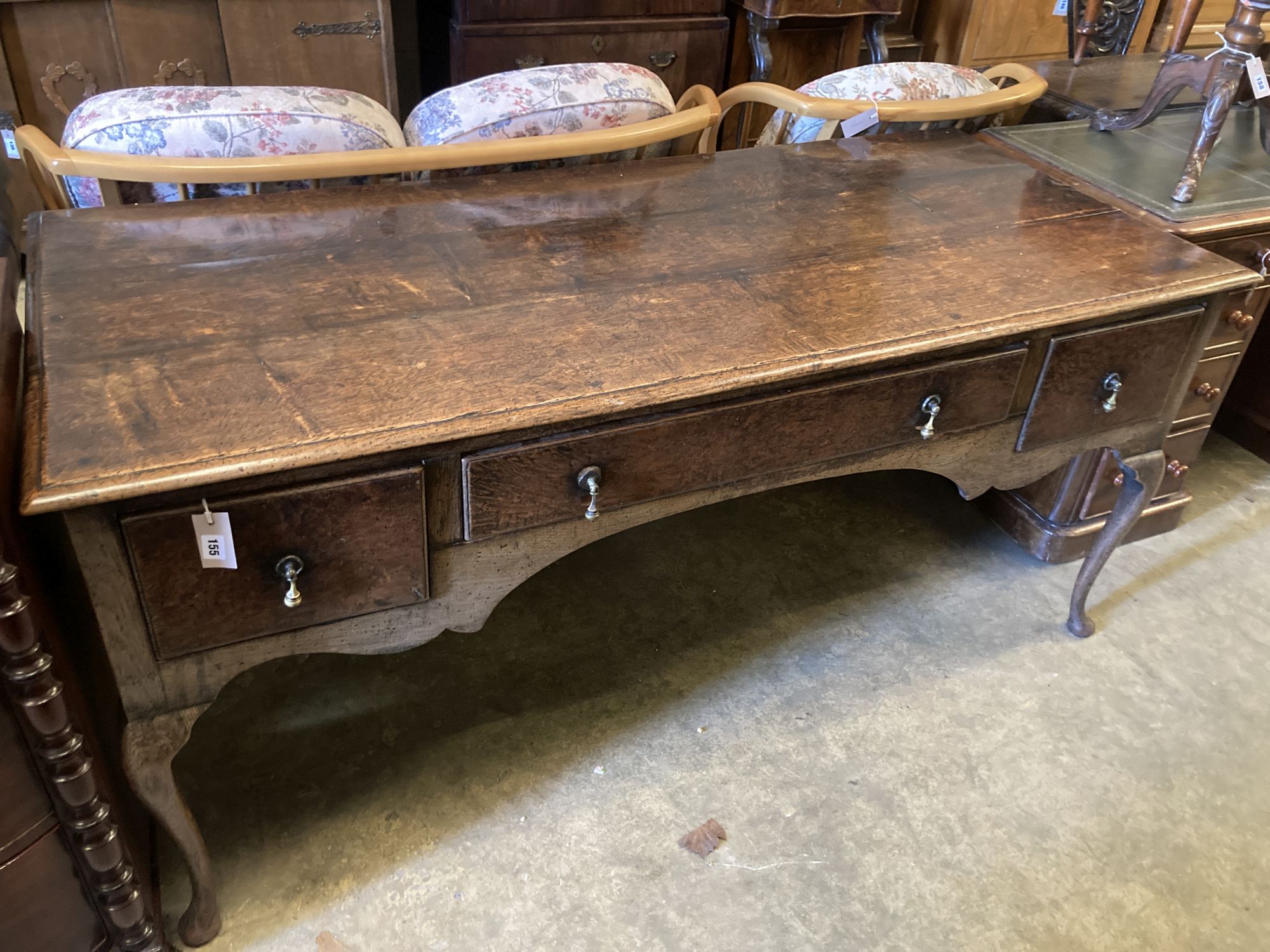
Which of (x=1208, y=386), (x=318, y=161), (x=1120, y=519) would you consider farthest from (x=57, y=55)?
(x=1208, y=386)

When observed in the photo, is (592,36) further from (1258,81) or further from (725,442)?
(725,442)

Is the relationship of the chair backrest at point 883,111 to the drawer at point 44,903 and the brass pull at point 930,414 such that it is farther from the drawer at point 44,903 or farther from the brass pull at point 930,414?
the drawer at point 44,903

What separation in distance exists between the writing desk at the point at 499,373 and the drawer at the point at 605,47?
4.17 feet

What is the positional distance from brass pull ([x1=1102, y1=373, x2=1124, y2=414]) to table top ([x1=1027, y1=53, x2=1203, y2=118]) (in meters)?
0.80

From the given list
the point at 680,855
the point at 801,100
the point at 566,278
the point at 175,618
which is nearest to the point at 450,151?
the point at 566,278

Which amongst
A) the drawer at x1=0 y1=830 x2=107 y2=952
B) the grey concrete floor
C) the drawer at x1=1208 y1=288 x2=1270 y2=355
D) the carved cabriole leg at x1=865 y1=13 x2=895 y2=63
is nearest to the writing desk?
the drawer at x1=0 y1=830 x2=107 y2=952

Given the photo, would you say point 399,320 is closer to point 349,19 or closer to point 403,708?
point 403,708

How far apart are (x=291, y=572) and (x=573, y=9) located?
2.13 metres

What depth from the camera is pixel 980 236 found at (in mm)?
1380

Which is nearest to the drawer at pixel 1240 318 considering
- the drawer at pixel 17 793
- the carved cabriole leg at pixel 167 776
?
the carved cabriole leg at pixel 167 776

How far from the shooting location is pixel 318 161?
138 centimetres

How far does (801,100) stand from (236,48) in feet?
4.67

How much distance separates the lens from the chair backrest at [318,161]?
4.35 ft

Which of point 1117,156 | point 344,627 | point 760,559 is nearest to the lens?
point 344,627
